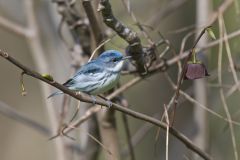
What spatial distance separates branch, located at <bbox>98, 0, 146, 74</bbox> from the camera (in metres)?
2.03

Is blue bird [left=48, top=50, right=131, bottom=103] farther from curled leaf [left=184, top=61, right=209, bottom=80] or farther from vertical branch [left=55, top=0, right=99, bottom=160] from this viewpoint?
curled leaf [left=184, top=61, right=209, bottom=80]

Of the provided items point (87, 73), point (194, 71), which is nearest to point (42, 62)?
point (87, 73)

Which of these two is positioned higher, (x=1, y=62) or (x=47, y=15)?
(x=47, y=15)

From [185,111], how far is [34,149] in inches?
71.9

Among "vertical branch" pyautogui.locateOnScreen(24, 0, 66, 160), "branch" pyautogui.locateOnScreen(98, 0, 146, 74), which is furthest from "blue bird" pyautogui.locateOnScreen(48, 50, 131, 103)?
"vertical branch" pyautogui.locateOnScreen(24, 0, 66, 160)

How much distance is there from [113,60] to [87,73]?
0.15 m

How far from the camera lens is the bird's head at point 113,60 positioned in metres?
2.68

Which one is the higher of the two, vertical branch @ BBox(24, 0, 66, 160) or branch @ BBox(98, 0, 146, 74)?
branch @ BBox(98, 0, 146, 74)

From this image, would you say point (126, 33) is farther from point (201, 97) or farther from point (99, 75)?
point (201, 97)

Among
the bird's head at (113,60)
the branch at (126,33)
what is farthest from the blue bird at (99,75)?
the branch at (126,33)

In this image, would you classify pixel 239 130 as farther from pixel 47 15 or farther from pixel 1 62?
pixel 1 62

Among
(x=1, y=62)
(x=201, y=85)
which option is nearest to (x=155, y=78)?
(x=1, y=62)

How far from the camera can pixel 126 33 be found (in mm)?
2188

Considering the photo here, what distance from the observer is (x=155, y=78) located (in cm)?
502
